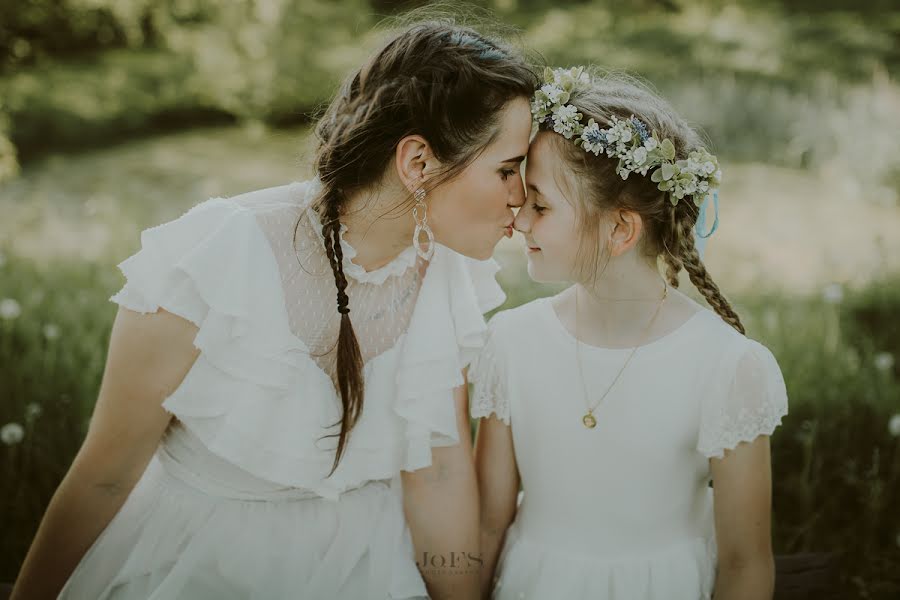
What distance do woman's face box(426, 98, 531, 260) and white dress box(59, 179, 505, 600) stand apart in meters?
0.19

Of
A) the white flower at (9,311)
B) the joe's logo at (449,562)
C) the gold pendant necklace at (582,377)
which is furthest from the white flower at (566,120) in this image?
the white flower at (9,311)

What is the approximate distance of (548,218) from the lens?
2.06 metres

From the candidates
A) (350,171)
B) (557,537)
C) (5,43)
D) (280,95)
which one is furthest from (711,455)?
(5,43)

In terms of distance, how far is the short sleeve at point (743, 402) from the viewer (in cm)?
191

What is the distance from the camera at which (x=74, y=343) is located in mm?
3234

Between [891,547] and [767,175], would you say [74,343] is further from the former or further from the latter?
[767,175]

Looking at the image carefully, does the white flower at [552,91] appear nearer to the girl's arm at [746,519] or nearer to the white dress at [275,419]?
the white dress at [275,419]

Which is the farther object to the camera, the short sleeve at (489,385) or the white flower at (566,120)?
the short sleeve at (489,385)

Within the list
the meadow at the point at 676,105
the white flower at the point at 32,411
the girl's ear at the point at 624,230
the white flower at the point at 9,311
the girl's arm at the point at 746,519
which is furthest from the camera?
the white flower at the point at 9,311

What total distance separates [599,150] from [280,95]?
462cm

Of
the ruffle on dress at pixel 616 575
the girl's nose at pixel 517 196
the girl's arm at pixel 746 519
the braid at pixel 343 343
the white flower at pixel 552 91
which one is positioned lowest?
the ruffle on dress at pixel 616 575

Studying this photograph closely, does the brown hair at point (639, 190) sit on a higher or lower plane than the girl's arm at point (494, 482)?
higher

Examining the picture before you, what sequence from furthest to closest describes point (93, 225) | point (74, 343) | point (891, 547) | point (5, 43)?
1. point (5, 43)
2. point (93, 225)
3. point (74, 343)
4. point (891, 547)

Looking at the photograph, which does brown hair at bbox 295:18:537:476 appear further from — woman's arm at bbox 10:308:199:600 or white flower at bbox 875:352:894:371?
white flower at bbox 875:352:894:371
